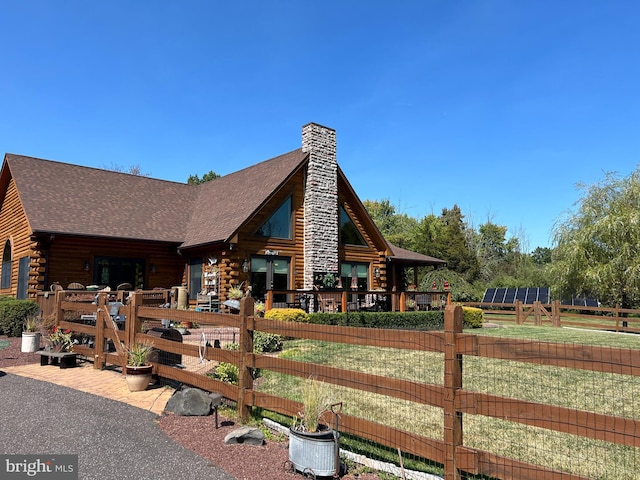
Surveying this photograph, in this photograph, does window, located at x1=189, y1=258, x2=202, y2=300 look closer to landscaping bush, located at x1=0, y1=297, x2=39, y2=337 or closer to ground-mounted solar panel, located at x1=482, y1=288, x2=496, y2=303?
landscaping bush, located at x1=0, y1=297, x2=39, y2=337

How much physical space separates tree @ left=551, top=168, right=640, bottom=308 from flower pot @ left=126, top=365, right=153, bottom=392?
887 inches

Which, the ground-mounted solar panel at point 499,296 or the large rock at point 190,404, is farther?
the ground-mounted solar panel at point 499,296

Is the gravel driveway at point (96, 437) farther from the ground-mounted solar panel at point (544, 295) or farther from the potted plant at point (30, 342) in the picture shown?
the ground-mounted solar panel at point (544, 295)

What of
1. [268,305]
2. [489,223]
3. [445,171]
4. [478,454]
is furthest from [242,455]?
[489,223]

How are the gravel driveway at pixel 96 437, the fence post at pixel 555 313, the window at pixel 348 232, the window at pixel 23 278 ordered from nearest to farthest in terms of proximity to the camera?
the gravel driveway at pixel 96 437, the window at pixel 23 278, the fence post at pixel 555 313, the window at pixel 348 232

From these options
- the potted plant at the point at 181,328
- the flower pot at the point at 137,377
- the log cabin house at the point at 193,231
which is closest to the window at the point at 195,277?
the log cabin house at the point at 193,231

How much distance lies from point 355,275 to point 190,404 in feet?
51.8

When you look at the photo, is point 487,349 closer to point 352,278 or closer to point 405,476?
point 405,476

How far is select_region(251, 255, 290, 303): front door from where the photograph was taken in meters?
17.6

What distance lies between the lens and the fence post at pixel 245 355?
16.7 ft

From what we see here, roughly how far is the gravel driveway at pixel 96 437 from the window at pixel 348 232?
15.1 metres

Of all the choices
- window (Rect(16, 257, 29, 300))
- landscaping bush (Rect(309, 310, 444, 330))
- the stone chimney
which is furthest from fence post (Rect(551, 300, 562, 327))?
window (Rect(16, 257, 29, 300))

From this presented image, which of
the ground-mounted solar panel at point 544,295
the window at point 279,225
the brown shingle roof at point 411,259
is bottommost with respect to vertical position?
the ground-mounted solar panel at point 544,295

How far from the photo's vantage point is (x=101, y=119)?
74.0 ft
